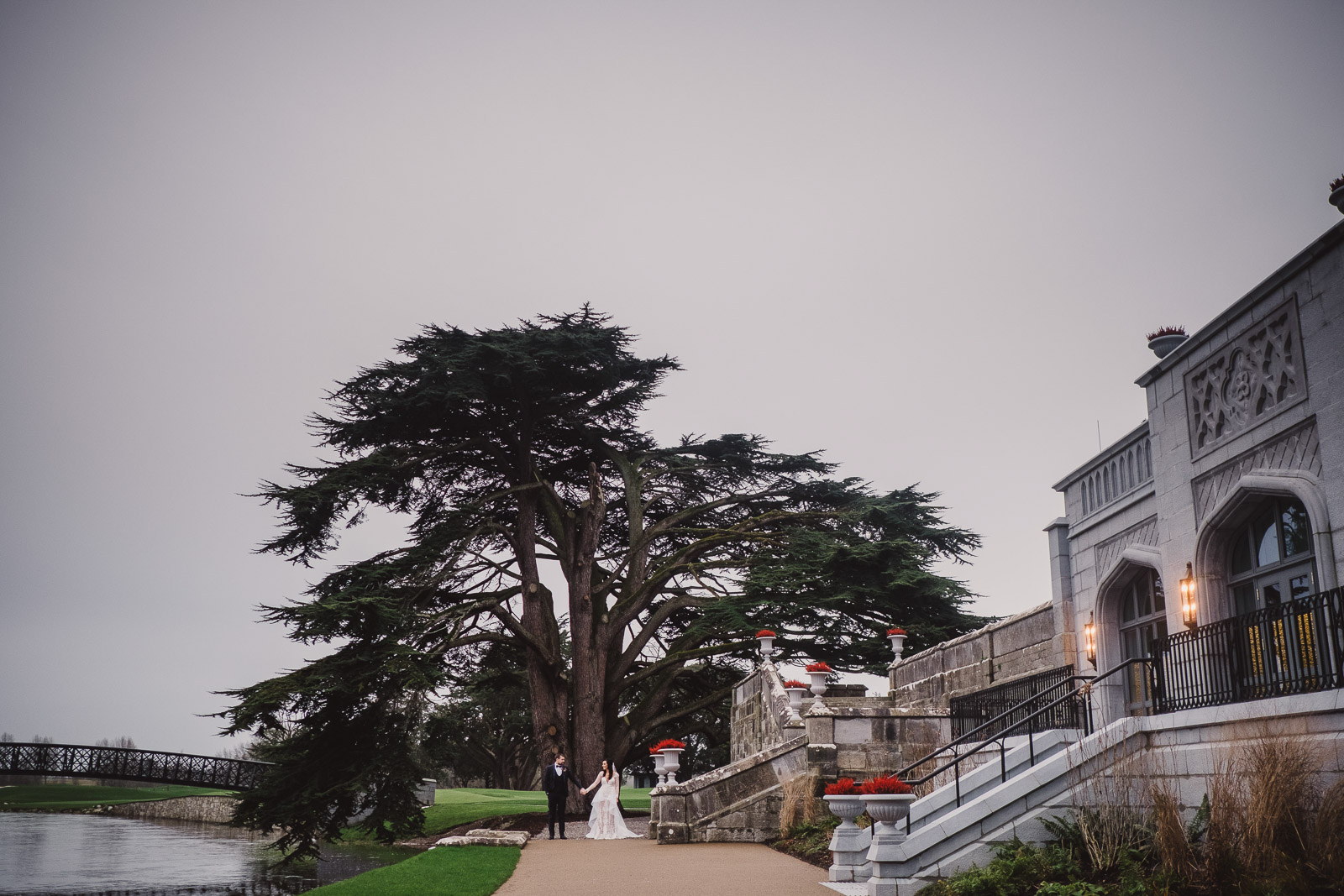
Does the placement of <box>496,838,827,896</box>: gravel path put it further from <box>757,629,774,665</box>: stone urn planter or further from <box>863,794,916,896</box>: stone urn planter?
<box>757,629,774,665</box>: stone urn planter

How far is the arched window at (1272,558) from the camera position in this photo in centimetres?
1092

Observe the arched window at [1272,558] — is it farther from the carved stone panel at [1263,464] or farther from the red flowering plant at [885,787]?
the red flowering plant at [885,787]

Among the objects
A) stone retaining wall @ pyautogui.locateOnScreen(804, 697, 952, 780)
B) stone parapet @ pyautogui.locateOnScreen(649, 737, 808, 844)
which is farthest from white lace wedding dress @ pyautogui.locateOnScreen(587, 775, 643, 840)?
stone retaining wall @ pyautogui.locateOnScreen(804, 697, 952, 780)

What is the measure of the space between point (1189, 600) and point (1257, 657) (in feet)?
6.62

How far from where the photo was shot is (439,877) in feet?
41.5

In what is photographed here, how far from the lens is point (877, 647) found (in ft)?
89.0

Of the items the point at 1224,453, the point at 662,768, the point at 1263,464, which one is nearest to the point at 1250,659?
the point at 1263,464

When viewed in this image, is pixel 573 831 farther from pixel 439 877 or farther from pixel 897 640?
pixel 439 877

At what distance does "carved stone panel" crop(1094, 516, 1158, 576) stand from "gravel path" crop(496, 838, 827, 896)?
239 inches

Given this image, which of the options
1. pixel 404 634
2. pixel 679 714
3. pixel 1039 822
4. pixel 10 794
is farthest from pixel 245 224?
pixel 10 794

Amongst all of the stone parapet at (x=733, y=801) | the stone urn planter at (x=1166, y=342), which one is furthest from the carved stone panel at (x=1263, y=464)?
the stone parapet at (x=733, y=801)

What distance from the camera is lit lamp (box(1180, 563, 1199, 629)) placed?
12352 millimetres

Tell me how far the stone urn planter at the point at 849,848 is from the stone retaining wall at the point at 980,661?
6.24m

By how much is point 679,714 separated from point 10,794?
45.6 m
